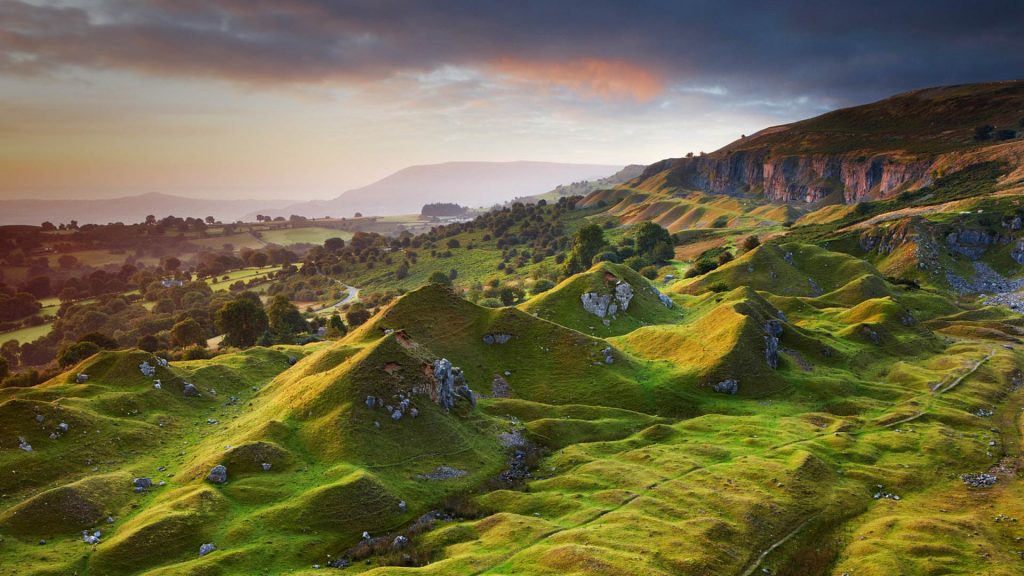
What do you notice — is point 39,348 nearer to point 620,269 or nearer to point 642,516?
point 620,269

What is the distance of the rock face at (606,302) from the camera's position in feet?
381

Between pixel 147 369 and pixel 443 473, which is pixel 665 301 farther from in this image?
pixel 147 369

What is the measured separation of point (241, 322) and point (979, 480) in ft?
455

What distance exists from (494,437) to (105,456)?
39.1 meters

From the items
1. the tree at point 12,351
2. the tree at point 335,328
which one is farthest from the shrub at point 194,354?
the tree at point 12,351

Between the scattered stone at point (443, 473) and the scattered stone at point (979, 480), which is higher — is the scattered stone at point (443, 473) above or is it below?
above

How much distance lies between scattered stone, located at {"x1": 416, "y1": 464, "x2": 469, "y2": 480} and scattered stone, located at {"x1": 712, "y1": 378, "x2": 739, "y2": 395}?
146ft

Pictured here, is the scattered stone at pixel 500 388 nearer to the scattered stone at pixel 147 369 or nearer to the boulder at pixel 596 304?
the boulder at pixel 596 304

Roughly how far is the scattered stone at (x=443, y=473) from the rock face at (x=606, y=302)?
6412 centimetres

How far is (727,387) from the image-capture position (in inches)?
3295

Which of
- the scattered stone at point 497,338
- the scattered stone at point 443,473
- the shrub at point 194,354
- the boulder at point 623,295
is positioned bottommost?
the scattered stone at point 443,473

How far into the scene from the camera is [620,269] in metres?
128

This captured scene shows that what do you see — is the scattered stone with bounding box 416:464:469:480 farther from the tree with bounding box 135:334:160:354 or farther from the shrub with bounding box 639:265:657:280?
the shrub with bounding box 639:265:657:280

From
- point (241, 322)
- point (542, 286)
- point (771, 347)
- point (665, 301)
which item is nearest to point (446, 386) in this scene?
point (771, 347)
